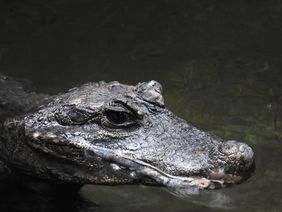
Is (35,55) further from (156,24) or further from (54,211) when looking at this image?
(54,211)

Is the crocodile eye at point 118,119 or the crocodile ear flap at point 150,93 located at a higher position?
the crocodile ear flap at point 150,93

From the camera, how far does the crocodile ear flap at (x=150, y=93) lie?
3871 millimetres

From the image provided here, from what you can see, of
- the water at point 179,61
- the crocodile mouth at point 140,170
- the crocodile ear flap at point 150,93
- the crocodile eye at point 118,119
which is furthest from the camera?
the water at point 179,61

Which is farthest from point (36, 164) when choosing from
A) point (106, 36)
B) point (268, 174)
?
point (106, 36)

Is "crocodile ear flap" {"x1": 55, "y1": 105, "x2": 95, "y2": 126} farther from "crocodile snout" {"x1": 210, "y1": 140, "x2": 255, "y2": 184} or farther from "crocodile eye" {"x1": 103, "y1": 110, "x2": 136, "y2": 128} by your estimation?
"crocodile snout" {"x1": 210, "y1": 140, "x2": 255, "y2": 184}

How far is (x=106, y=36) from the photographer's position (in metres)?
7.50

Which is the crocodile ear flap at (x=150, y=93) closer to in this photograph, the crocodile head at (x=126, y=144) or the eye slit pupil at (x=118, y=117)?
the crocodile head at (x=126, y=144)

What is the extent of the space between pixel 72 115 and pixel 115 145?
0.37m

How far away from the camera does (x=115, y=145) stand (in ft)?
11.9

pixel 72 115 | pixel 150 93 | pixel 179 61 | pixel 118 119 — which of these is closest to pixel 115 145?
pixel 118 119

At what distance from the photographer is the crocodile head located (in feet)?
11.0

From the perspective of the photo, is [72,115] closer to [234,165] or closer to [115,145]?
[115,145]

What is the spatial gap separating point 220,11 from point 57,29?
7.64ft

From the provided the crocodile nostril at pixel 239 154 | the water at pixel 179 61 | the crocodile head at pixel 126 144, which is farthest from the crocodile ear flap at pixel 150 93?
the water at pixel 179 61
